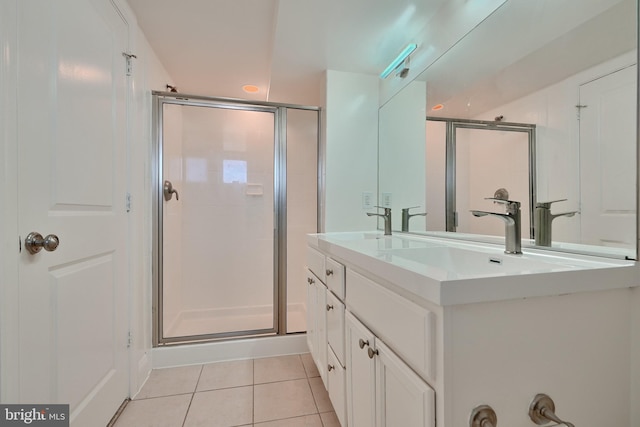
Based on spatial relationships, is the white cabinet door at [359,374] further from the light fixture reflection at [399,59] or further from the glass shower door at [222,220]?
the light fixture reflection at [399,59]

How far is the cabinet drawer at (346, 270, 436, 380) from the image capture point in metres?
0.58

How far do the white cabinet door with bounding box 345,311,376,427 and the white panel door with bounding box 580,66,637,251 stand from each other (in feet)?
2.51

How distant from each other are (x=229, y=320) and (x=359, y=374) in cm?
184

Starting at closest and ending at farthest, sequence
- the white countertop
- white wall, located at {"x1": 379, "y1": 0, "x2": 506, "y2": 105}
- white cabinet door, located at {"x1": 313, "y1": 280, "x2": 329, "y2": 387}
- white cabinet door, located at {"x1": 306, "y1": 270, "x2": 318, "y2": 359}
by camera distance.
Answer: the white countertop → white wall, located at {"x1": 379, "y1": 0, "x2": 506, "y2": 105} → white cabinet door, located at {"x1": 313, "y1": 280, "x2": 329, "y2": 387} → white cabinet door, located at {"x1": 306, "y1": 270, "x2": 318, "y2": 359}

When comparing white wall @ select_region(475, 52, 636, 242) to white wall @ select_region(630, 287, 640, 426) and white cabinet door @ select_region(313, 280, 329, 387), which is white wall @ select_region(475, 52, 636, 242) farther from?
white cabinet door @ select_region(313, 280, 329, 387)

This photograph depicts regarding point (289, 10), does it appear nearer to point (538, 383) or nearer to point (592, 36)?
point (592, 36)

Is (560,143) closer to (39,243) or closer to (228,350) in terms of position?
(39,243)

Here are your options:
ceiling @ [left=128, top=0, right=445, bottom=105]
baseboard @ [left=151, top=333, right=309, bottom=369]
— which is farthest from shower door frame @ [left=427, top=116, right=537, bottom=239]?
baseboard @ [left=151, top=333, right=309, bottom=369]

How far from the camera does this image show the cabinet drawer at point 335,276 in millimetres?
1108

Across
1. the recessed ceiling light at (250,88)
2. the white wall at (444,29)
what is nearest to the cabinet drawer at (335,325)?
the white wall at (444,29)

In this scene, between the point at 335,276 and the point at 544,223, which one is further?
the point at 335,276

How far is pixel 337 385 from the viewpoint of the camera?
1146 millimetres

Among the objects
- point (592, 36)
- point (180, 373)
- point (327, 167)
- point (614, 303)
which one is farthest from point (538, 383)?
point (180, 373)

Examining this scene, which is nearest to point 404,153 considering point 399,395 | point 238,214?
point 399,395
